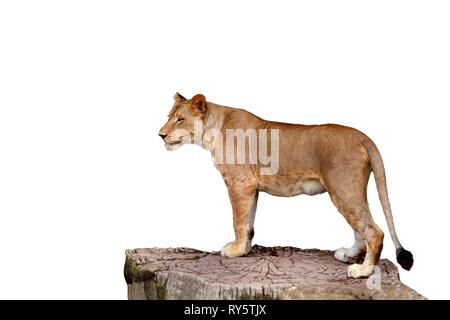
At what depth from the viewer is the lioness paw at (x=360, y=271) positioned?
5.03 m

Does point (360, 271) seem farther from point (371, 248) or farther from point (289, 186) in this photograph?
point (289, 186)

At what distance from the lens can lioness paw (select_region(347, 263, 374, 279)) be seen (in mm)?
5031

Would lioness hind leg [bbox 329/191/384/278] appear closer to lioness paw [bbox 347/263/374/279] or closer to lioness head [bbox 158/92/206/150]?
lioness paw [bbox 347/263/374/279]

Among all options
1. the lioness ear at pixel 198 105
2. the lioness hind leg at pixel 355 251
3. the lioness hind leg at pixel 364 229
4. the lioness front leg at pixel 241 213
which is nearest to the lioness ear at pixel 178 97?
the lioness ear at pixel 198 105

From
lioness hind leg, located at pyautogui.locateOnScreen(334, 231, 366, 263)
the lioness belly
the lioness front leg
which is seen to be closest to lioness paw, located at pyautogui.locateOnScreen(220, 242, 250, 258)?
the lioness front leg

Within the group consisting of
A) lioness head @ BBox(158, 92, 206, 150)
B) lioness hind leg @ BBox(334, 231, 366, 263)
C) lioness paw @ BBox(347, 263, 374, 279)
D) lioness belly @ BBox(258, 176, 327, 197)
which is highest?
lioness head @ BBox(158, 92, 206, 150)

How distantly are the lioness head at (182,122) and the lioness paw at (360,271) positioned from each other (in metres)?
1.68

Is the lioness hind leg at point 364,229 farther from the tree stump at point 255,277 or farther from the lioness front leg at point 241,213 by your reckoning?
the lioness front leg at point 241,213

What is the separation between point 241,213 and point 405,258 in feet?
4.31

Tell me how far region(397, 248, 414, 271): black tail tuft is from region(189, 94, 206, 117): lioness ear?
1.87 m

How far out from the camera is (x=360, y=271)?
5.04 meters
